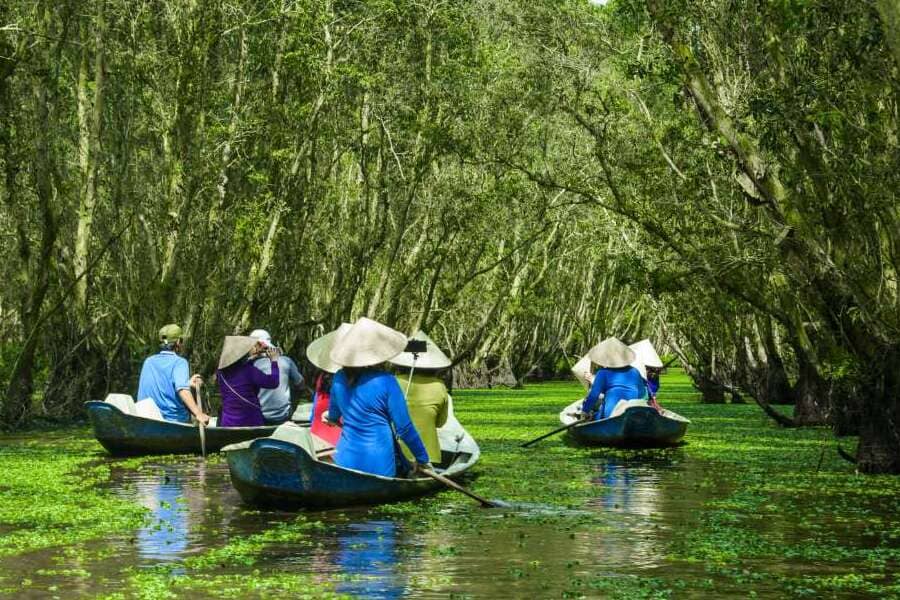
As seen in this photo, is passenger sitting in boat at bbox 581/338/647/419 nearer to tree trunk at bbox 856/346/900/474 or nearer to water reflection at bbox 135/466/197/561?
tree trunk at bbox 856/346/900/474

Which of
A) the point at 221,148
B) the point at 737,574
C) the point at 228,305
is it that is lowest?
the point at 737,574

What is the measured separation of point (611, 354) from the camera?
20.3m

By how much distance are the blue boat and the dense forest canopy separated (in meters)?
4.59

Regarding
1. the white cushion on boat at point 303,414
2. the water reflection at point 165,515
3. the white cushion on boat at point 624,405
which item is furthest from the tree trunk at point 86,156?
the water reflection at point 165,515

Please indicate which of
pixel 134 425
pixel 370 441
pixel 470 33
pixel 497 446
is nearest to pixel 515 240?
pixel 470 33

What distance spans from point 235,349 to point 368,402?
598 centimetres

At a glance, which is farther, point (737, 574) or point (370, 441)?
point (370, 441)

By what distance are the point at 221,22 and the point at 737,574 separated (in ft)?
60.4

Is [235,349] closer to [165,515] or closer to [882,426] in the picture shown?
[165,515]

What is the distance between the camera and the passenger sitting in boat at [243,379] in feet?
59.9

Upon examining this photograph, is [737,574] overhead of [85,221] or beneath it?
beneath

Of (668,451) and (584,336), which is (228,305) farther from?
(584,336)

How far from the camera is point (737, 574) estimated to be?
9305 mm

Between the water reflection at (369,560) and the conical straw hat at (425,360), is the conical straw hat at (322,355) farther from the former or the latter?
the water reflection at (369,560)
